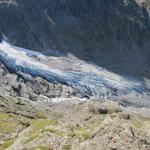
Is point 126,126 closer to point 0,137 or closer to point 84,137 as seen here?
point 84,137

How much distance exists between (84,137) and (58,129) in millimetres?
2827

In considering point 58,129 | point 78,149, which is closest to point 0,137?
point 58,129

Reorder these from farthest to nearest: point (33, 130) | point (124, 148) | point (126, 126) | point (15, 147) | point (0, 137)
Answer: point (0, 137) < point (33, 130) < point (15, 147) < point (126, 126) < point (124, 148)

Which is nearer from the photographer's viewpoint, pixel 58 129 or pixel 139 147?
pixel 139 147

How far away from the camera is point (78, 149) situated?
32.2 m

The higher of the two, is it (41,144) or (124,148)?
(124,148)

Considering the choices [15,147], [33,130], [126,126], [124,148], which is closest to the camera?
[124,148]

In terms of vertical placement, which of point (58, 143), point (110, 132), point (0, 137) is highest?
point (110, 132)

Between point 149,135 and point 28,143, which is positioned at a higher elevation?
point 149,135

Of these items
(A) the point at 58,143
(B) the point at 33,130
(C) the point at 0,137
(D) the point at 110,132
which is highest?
(D) the point at 110,132

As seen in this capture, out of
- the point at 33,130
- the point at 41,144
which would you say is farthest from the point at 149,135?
the point at 33,130

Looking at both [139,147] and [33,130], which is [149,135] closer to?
[139,147]

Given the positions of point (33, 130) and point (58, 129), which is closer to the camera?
point (58, 129)

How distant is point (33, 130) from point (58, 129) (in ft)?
11.9
